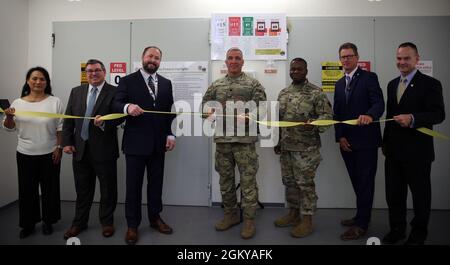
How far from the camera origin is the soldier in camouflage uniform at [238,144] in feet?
8.75

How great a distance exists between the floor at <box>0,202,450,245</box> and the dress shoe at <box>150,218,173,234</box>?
44mm


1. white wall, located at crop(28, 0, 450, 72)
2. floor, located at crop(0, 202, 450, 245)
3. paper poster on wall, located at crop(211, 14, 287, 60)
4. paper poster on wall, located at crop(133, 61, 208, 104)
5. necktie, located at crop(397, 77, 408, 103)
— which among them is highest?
white wall, located at crop(28, 0, 450, 72)

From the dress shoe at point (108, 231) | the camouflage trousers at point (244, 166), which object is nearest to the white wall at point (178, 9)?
the camouflage trousers at point (244, 166)

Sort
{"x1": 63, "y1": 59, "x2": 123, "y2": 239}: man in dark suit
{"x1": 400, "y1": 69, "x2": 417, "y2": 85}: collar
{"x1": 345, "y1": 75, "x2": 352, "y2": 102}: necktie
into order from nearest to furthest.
A: {"x1": 400, "y1": 69, "x2": 417, "y2": 85}: collar
{"x1": 63, "y1": 59, "x2": 123, "y2": 239}: man in dark suit
{"x1": 345, "y1": 75, "x2": 352, "y2": 102}: necktie

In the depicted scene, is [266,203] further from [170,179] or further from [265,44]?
[265,44]

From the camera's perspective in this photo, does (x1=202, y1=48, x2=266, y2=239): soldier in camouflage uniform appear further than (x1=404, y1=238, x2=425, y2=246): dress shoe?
Yes

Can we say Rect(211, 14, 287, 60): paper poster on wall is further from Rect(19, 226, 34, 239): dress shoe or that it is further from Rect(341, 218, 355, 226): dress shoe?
Rect(19, 226, 34, 239): dress shoe

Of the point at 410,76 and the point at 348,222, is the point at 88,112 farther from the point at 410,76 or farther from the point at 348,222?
the point at 410,76

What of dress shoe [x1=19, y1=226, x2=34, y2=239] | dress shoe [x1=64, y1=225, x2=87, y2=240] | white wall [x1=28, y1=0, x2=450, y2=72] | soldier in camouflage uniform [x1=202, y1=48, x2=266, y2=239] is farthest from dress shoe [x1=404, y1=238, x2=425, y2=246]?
dress shoe [x1=19, y1=226, x2=34, y2=239]

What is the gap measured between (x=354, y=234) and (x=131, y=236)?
202 centimetres

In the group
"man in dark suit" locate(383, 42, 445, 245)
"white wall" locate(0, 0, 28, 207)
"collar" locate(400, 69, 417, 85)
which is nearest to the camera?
"man in dark suit" locate(383, 42, 445, 245)

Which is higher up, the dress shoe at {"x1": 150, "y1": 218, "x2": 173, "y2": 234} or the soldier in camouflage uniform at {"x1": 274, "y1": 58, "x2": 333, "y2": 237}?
the soldier in camouflage uniform at {"x1": 274, "y1": 58, "x2": 333, "y2": 237}

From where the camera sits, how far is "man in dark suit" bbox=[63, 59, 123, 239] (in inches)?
102

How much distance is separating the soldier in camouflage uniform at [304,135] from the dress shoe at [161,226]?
1.17m
